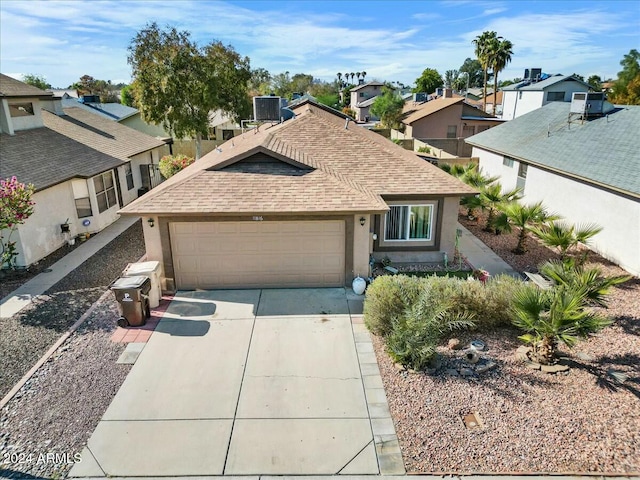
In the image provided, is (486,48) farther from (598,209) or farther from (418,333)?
(418,333)

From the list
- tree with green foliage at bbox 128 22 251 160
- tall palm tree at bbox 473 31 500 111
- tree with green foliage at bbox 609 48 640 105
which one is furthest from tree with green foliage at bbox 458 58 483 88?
tree with green foliage at bbox 128 22 251 160

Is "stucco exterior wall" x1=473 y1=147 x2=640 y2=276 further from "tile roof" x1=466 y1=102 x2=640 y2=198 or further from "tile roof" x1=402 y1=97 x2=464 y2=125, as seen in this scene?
"tile roof" x1=402 y1=97 x2=464 y2=125

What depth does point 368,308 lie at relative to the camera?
10.1 m

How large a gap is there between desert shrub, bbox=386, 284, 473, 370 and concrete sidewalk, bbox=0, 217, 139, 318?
32.6 feet

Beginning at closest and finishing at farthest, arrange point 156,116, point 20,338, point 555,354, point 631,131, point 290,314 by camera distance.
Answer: point 555,354 → point 20,338 → point 290,314 → point 631,131 → point 156,116

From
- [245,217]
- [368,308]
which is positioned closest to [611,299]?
[368,308]

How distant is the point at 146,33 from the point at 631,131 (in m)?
29.0

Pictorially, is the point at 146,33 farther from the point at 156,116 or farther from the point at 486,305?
the point at 486,305

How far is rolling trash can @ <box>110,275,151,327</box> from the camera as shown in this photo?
34.0 ft

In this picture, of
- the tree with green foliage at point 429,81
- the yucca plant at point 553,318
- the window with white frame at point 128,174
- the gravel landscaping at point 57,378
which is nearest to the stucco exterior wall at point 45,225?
the gravel landscaping at point 57,378

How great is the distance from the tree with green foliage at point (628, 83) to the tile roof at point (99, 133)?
135 feet

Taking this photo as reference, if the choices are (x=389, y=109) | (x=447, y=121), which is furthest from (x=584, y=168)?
(x=389, y=109)

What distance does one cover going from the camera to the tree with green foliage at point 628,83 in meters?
39.3

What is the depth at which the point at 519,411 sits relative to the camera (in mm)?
7414
